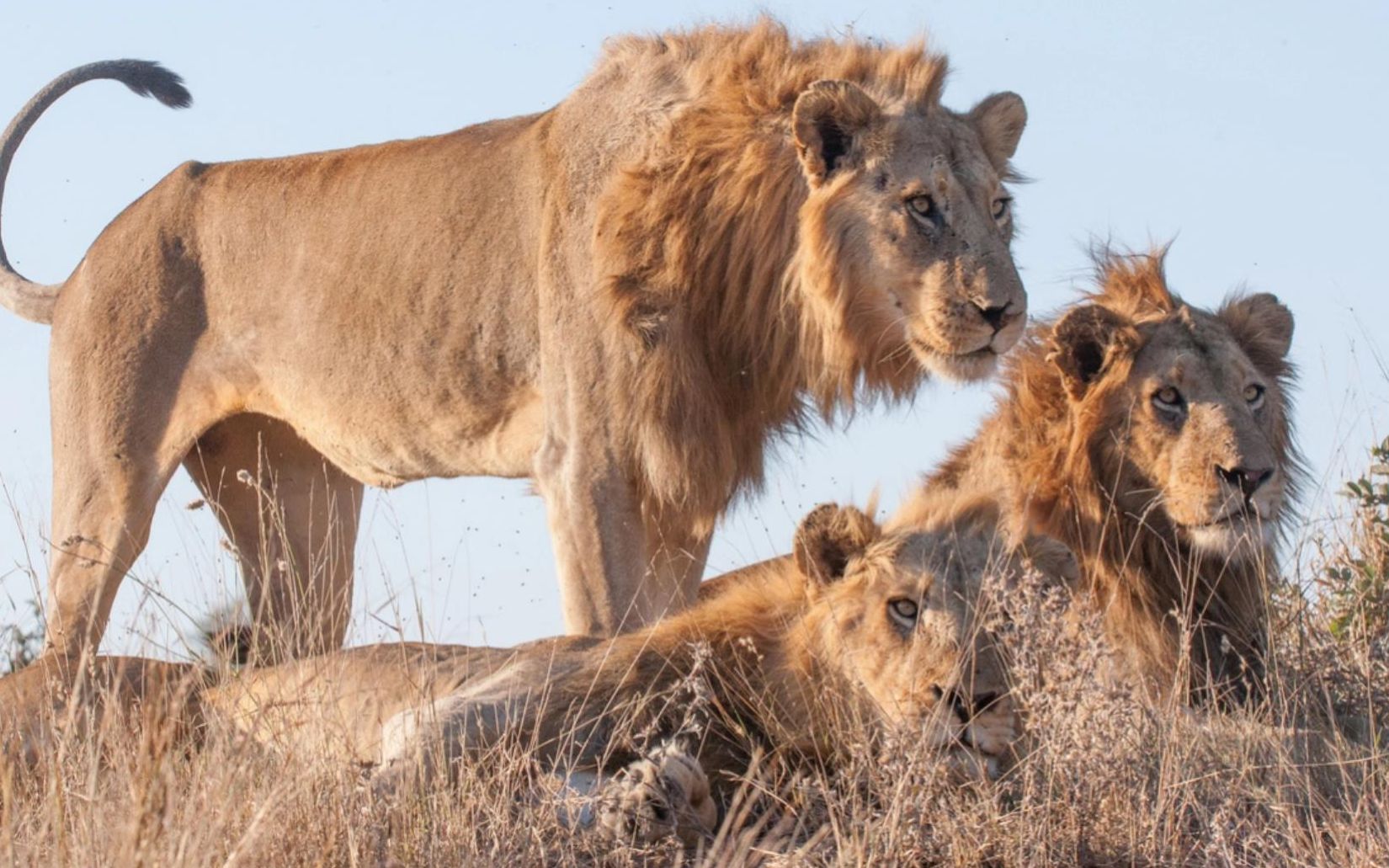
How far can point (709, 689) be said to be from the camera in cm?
406

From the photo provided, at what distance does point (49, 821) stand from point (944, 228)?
2648 millimetres

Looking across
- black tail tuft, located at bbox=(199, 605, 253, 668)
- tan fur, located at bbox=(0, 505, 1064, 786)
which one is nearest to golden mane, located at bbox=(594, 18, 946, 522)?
tan fur, located at bbox=(0, 505, 1064, 786)

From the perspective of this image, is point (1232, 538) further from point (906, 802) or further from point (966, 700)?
point (906, 802)

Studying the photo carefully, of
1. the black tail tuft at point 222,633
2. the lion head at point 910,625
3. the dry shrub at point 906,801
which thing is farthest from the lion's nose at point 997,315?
the black tail tuft at point 222,633

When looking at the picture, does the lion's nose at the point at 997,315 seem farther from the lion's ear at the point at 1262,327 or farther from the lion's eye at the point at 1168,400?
the lion's ear at the point at 1262,327

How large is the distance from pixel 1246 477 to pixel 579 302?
178cm

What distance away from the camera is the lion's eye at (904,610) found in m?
4.11

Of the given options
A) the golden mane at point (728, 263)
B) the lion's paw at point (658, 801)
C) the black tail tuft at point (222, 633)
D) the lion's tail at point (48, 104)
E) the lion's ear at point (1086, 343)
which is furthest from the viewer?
the lion's tail at point (48, 104)

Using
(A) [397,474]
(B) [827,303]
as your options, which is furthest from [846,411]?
(A) [397,474]

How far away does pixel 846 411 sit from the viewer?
18.7ft

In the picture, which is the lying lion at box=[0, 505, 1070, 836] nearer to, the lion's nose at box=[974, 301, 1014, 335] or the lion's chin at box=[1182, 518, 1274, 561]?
the lion's chin at box=[1182, 518, 1274, 561]

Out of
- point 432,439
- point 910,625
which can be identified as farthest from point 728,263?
point 910,625

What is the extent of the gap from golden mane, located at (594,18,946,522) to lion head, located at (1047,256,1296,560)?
0.58m

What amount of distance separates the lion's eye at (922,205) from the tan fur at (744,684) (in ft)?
3.50
